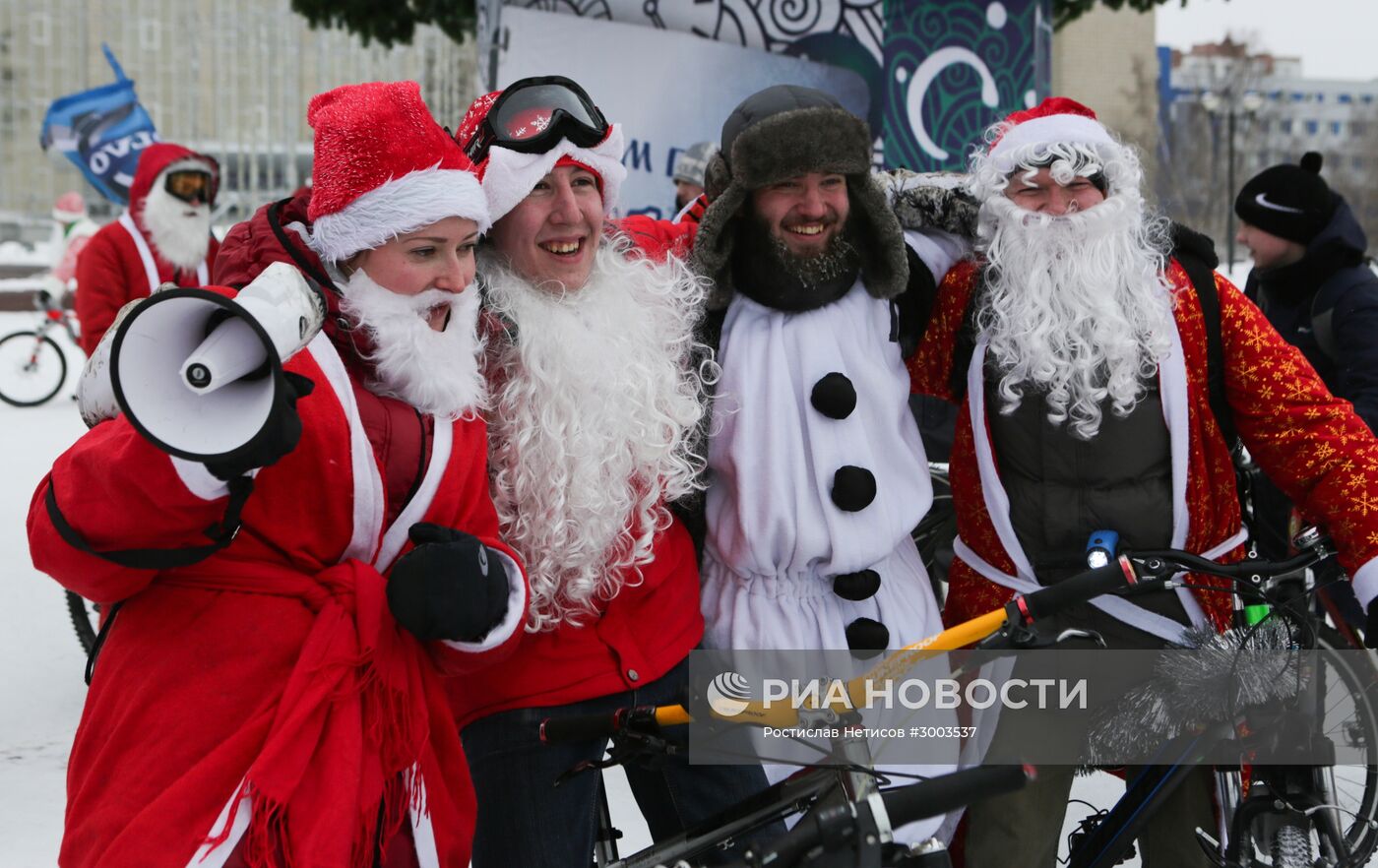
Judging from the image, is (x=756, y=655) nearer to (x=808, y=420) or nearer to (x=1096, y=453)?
(x=808, y=420)

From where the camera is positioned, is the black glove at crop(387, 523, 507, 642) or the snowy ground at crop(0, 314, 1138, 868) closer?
the black glove at crop(387, 523, 507, 642)

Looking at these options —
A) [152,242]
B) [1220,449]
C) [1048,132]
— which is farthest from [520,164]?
[152,242]

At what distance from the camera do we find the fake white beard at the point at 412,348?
1.91 m

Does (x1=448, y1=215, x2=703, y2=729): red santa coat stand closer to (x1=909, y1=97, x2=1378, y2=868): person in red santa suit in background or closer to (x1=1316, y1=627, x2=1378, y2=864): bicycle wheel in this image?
(x1=909, y1=97, x2=1378, y2=868): person in red santa suit in background

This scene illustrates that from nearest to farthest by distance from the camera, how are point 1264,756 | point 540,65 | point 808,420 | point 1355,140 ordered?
point 808,420 → point 1264,756 → point 540,65 → point 1355,140

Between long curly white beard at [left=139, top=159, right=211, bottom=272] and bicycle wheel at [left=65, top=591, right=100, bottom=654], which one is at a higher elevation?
→ long curly white beard at [left=139, top=159, right=211, bottom=272]

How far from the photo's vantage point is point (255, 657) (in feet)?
→ 5.71

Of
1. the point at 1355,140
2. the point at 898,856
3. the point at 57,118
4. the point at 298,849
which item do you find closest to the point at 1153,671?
the point at 898,856

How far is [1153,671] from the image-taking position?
252cm

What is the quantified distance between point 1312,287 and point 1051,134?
6.08ft

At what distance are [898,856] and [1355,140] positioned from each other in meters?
51.9

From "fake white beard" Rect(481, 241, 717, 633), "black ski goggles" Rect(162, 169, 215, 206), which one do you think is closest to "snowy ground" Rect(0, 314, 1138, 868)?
"fake white beard" Rect(481, 241, 717, 633)

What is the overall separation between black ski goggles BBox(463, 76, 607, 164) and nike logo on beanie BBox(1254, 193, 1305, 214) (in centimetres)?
259

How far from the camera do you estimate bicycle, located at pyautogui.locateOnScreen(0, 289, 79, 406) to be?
11641 millimetres
